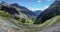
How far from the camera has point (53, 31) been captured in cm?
5038

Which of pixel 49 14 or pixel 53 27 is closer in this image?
pixel 53 27

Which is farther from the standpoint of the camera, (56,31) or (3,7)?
(3,7)

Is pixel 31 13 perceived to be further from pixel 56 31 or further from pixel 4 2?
pixel 56 31

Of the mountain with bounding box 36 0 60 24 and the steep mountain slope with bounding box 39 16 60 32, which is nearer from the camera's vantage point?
the steep mountain slope with bounding box 39 16 60 32

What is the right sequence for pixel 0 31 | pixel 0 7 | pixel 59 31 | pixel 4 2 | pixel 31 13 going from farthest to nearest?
1. pixel 31 13
2. pixel 4 2
3. pixel 0 7
4. pixel 0 31
5. pixel 59 31

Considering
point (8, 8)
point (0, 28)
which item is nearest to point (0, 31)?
point (0, 28)

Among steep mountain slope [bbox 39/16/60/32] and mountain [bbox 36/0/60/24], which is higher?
mountain [bbox 36/0/60/24]

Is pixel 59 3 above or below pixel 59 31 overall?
above

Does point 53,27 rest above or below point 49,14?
below

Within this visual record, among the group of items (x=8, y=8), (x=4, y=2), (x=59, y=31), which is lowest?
(x=59, y=31)

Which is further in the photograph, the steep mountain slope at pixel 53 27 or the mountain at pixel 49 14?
the mountain at pixel 49 14

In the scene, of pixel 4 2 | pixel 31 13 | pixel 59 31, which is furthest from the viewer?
pixel 31 13

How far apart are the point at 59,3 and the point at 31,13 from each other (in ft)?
131

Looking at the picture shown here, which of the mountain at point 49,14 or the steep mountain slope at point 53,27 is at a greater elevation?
the mountain at point 49,14
